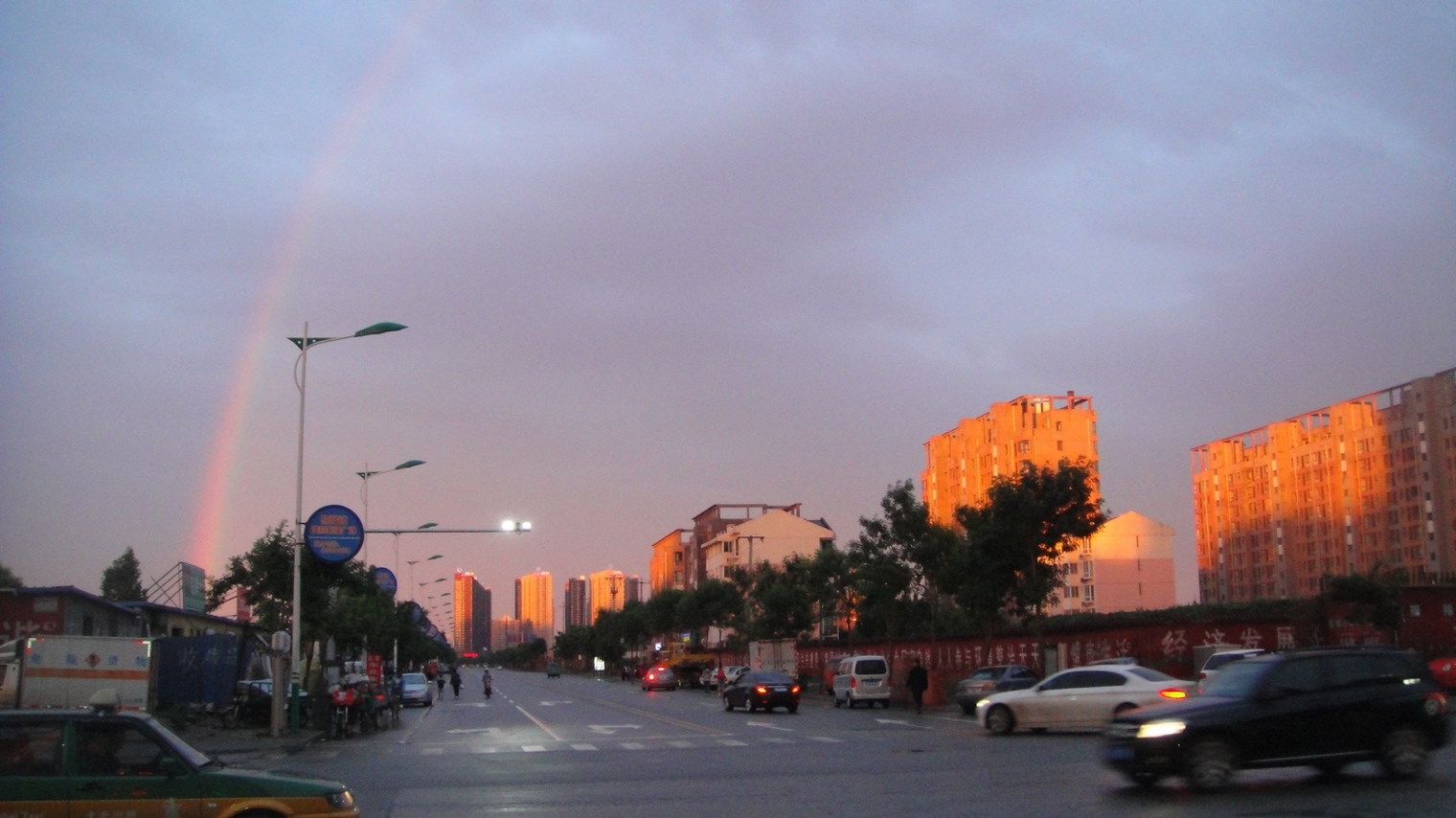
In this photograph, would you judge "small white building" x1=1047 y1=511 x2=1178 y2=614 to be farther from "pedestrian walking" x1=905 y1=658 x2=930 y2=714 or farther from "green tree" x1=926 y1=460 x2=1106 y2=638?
"pedestrian walking" x1=905 y1=658 x2=930 y2=714

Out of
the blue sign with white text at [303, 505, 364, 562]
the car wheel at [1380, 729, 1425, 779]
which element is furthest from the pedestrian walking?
the car wheel at [1380, 729, 1425, 779]

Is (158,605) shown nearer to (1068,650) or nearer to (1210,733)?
(1068,650)

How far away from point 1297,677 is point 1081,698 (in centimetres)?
1121

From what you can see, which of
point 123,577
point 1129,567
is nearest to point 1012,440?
point 1129,567

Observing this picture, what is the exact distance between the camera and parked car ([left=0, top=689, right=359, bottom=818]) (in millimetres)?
9781

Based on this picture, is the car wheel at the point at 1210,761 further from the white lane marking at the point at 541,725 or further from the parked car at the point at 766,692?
the parked car at the point at 766,692

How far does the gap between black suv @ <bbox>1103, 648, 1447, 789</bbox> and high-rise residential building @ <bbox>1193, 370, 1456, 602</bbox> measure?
4018 inches

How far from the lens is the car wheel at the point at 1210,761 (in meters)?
14.5

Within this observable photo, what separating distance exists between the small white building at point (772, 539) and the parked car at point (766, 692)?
86.0 meters

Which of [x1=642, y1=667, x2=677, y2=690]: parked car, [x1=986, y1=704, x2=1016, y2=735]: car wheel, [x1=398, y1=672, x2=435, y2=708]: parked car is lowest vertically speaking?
[x1=642, y1=667, x2=677, y2=690]: parked car

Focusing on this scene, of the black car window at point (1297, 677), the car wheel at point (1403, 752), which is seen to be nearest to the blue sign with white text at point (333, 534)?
the black car window at point (1297, 677)

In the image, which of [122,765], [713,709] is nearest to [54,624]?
[713,709]

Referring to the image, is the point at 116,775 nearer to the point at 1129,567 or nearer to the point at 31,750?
the point at 31,750

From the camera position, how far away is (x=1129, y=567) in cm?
11906
